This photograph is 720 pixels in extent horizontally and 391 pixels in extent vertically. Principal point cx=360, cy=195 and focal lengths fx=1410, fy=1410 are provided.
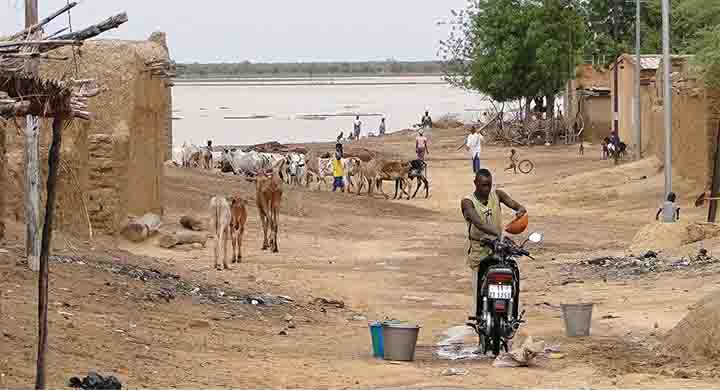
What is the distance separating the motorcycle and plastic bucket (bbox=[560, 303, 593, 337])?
1346 millimetres

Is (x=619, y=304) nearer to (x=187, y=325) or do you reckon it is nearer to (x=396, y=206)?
(x=187, y=325)

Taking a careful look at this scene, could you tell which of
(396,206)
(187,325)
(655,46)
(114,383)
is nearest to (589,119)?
(655,46)

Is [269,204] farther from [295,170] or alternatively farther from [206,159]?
[206,159]

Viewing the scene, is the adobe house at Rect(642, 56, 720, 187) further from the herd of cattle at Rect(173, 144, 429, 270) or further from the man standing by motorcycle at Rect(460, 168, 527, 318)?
the man standing by motorcycle at Rect(460, 168, 527, 318)

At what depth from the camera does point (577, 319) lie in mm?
13539

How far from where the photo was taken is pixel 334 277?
19891 millimetres

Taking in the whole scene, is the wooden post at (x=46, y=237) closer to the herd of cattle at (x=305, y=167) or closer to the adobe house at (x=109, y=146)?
the adobe house at (x=109, y=146)

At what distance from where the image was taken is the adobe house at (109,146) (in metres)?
18.8

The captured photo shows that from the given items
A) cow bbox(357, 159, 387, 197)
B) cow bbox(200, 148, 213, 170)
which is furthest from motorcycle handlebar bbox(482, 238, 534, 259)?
cow bbox(200, 148, 213, 170)

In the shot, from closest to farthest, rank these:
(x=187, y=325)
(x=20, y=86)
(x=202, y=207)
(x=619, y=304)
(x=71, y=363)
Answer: (x=20, y=86)
(x=71, y=363)
(x=187, y=325)
(x=619, y=304)
(x=202, y=207)

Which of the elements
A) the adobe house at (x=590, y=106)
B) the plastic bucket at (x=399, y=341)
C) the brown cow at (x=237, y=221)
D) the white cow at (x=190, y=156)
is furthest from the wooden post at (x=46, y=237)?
the adobe house at (x=590, y=106)

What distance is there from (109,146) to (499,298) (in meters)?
10.1

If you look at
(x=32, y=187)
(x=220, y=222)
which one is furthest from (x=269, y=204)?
(x=32, y=187)

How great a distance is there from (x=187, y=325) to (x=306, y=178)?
946 inches
